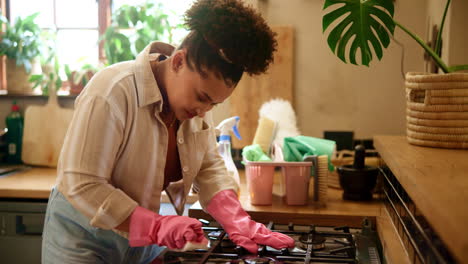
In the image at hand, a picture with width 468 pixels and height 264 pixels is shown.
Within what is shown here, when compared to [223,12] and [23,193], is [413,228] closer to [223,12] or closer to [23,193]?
[223,12]

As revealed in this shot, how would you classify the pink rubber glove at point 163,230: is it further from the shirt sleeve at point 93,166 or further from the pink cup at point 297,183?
the pink cup at point 297,183

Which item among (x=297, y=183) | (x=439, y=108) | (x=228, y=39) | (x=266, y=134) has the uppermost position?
(x=228, y=39)

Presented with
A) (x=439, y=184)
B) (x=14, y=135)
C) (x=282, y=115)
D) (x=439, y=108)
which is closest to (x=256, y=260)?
(x=439, y=184)

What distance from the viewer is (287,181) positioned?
5.82 feet

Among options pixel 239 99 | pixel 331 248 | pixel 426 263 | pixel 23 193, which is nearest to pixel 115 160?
pixel 331 248

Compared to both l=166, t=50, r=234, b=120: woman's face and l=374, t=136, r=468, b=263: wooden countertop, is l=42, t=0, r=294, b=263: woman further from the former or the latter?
l=374, t=136, r=468, b=263: wooden countertop

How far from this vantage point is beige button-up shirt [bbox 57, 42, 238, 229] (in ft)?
3.67

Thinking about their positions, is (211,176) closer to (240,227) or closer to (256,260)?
(240,227)

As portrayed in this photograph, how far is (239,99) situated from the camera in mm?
2420

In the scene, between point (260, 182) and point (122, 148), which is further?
point (260, 182)

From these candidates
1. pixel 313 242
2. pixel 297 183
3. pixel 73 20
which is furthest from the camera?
pixel 73 20

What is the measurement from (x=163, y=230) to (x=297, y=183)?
755 millimetres

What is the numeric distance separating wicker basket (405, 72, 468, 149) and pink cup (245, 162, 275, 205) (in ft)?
1.85

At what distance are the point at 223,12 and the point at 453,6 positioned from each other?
837 millimetres
